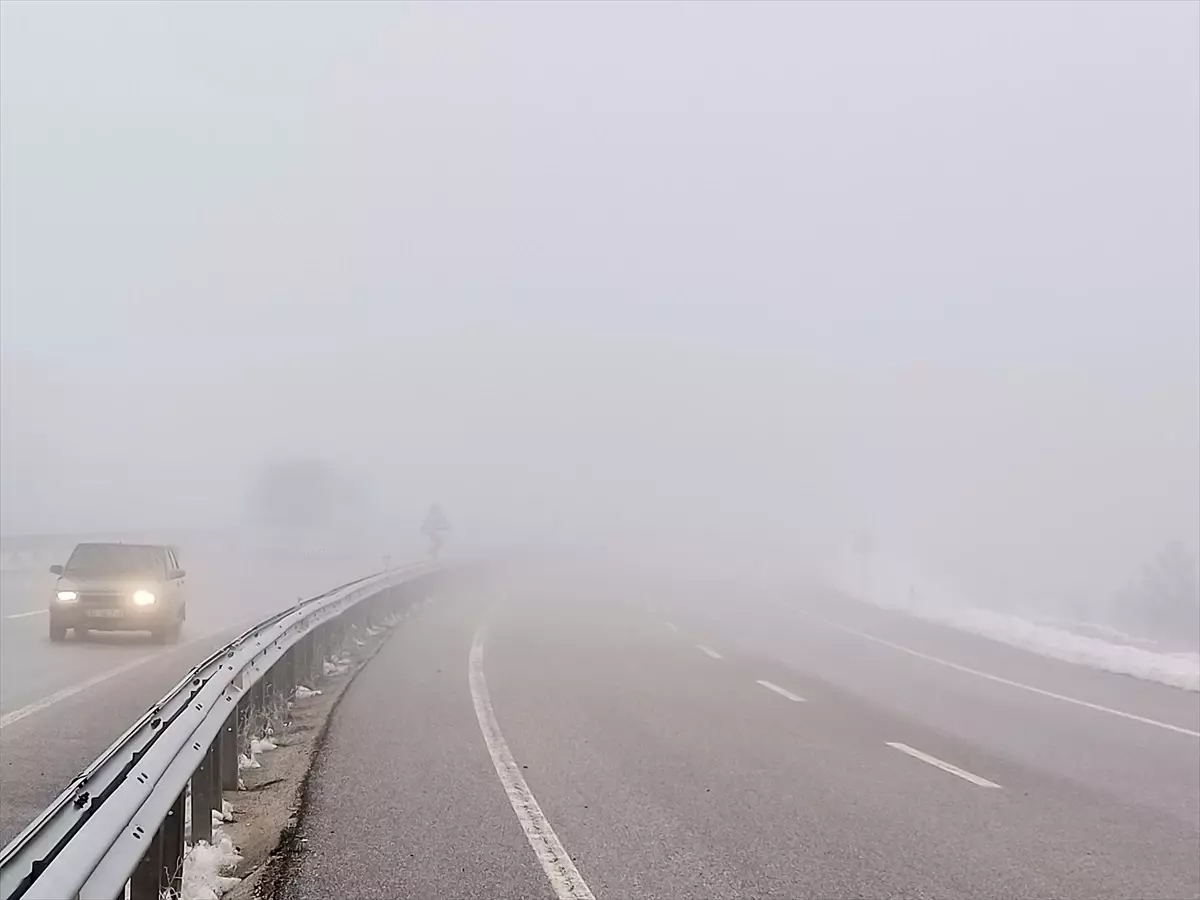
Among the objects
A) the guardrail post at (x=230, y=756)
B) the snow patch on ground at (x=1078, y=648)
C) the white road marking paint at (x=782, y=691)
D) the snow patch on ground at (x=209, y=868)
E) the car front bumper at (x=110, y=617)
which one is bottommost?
the snow patch on ground at (x=1078, y=648)

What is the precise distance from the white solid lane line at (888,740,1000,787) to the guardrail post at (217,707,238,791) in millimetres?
5916

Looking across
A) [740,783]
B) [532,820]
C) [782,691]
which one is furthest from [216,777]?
[782,691]

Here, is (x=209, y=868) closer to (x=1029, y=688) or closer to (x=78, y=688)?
(x=78, y=688)

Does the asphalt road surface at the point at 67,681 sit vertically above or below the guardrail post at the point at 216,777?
below

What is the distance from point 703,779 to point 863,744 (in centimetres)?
290

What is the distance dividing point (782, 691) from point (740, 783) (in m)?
6.98

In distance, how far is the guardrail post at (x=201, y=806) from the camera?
6.31 m

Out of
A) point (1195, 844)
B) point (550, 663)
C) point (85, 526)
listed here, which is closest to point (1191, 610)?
point (85, 526)

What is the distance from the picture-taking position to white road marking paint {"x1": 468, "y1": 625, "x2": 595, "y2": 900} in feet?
20.0

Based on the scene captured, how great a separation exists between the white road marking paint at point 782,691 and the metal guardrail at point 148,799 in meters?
7.18

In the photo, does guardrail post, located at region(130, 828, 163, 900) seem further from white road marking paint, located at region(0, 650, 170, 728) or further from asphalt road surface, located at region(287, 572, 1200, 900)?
white road marking paint, located at region(0, 650, 170, 728)

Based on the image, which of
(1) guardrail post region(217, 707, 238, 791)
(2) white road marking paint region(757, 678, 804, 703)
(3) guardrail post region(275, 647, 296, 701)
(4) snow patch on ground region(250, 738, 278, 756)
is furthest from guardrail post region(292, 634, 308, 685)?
(2) white road marking paint region(757, 678, 804, 703)

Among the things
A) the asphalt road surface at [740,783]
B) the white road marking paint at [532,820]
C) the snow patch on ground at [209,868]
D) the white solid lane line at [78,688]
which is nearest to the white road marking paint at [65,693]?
the white solid lane line at [78,688]

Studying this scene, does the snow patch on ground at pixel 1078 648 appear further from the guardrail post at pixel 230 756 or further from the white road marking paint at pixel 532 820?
the guardrail post at pixel 230 756
